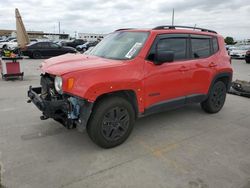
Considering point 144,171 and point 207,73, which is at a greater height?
point 207,73

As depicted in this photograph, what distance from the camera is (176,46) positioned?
14.3ft

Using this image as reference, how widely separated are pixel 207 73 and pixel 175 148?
1.98m

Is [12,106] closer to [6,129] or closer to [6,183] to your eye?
[6,129]

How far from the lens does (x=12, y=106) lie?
5723 millimetres

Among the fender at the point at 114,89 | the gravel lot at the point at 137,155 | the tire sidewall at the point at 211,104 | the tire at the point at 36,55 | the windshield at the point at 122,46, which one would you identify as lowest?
the gravel lot at the point at 137,155

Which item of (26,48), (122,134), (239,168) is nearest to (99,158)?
(122,134)

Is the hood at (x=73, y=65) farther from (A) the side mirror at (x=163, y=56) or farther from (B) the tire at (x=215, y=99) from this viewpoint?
(B) the tire at (x=215, y=99)

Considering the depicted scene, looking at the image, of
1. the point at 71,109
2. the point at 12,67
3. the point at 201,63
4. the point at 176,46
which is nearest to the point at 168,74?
the point at 176,46

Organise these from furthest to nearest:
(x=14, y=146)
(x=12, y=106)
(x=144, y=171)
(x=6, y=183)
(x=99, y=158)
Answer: (x=12, y=106), (x=14, y=146), (x=99, y=158), (x=144, y=171), (x=6, y=183)

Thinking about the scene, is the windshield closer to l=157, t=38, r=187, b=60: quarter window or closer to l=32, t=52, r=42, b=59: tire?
l=157, t=38, r=187, b=60: quarter window

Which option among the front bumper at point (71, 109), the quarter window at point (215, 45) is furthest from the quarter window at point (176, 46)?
the front bumper at point (71, 109)

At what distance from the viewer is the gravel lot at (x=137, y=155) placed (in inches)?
114

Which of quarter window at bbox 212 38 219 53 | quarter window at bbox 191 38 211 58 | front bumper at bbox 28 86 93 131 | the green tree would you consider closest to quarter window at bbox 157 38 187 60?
quarter window at bbox 191 38 211 58

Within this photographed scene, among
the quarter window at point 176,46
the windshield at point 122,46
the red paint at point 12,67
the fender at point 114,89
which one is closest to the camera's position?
the fender at point 114,89
